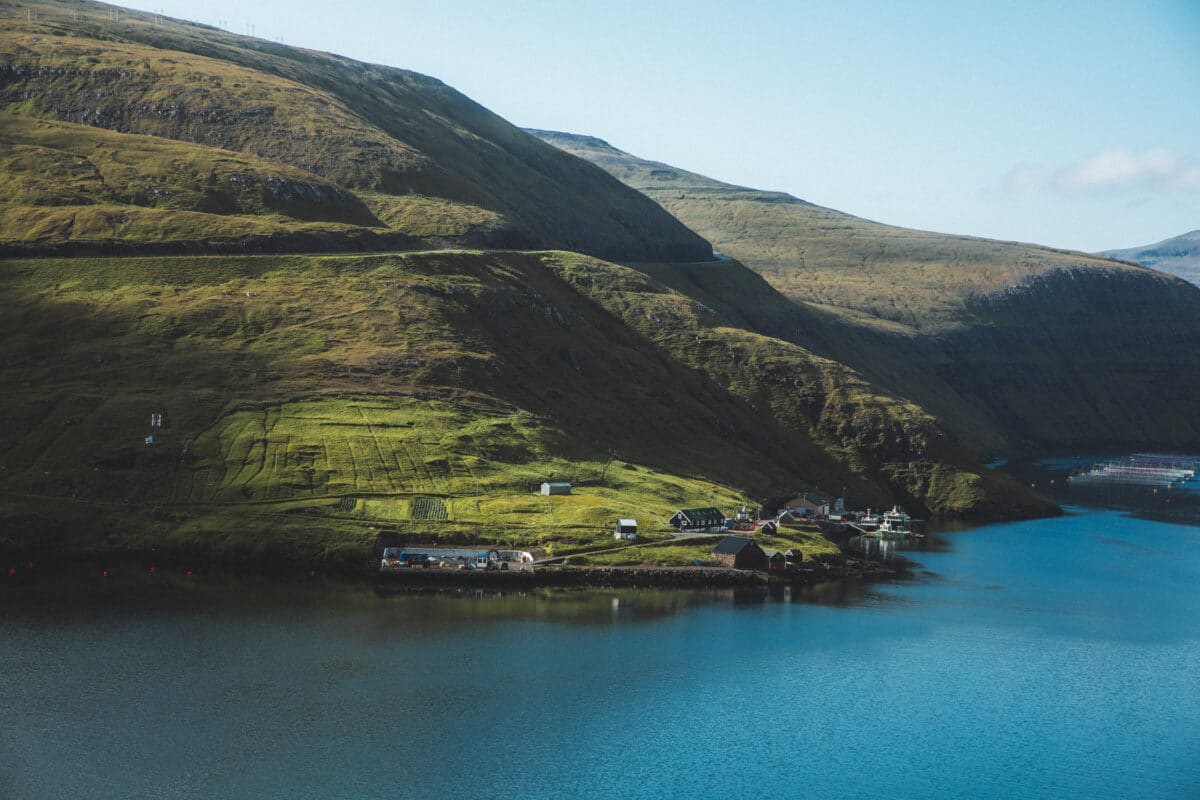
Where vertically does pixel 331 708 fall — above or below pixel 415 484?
below

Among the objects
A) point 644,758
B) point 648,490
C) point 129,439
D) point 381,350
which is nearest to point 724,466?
point 648,490

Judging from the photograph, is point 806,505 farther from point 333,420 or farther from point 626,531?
point 333,420

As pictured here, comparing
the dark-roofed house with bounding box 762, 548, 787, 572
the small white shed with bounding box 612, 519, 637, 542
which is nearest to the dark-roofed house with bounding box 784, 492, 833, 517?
the dark-roofed house with bounding box 762, 548, 787, 572

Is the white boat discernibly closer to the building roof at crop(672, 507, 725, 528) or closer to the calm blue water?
the building roof at crop(672, 507, 725, 528)

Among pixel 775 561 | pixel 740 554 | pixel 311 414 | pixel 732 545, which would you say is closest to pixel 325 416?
pixel 311 414

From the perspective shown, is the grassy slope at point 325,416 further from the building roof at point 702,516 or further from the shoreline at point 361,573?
the building roof at point 702,516

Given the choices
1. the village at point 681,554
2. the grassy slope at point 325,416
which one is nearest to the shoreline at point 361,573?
the village at point 681,554

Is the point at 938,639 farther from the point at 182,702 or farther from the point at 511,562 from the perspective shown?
the point at 182,702
